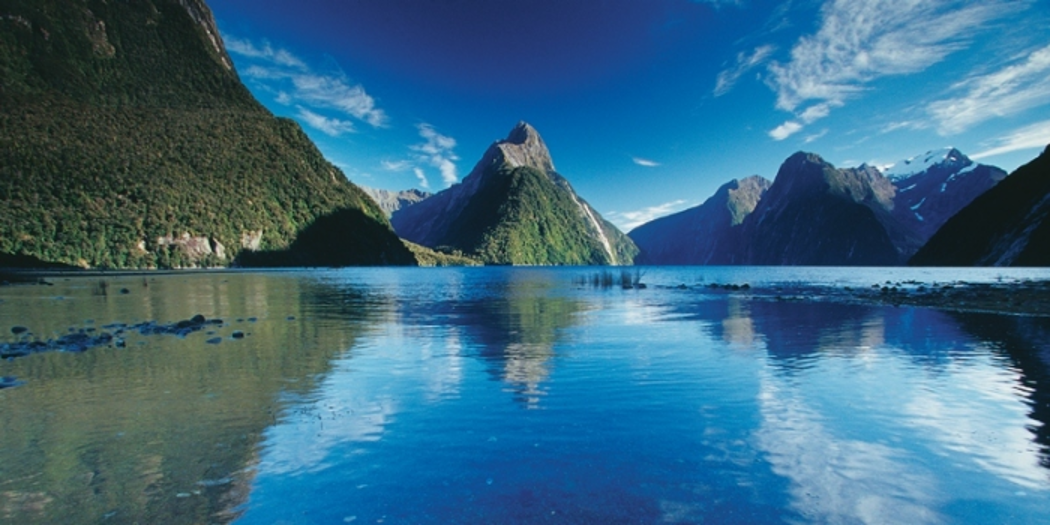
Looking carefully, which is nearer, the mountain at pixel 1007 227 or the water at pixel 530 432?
the water at pixel 530 432

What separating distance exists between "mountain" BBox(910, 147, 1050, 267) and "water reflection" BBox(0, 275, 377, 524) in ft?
639

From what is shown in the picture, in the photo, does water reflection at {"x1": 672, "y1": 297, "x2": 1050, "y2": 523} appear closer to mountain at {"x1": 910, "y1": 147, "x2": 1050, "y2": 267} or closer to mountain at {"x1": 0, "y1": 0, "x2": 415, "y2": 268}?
mountain at {"x1": 910, "y1": 147, "x2": 1050, "y2": 267}

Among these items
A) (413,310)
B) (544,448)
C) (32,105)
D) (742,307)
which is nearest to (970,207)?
(742,307)

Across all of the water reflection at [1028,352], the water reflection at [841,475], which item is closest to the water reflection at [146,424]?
the water reflection at [841,475]

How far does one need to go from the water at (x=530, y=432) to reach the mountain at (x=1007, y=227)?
16981 centimetres

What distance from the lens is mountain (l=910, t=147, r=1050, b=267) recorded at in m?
140

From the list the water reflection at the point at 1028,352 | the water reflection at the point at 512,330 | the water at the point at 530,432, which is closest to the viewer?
the water at the point at 530,432

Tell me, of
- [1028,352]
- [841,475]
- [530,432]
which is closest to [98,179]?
[530,432]

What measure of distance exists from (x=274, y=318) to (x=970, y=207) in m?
248

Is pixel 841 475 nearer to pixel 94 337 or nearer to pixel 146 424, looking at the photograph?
pixel 146 424

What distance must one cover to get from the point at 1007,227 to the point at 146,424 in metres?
225

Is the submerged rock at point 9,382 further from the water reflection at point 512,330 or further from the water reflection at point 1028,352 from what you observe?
the water reflection at point 1028,352

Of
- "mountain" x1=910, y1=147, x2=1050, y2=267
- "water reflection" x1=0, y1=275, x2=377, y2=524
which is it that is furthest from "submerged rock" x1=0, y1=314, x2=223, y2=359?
"mountain" x1=910, y1=147, x2=1050, y2=267

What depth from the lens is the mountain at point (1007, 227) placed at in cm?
14050
